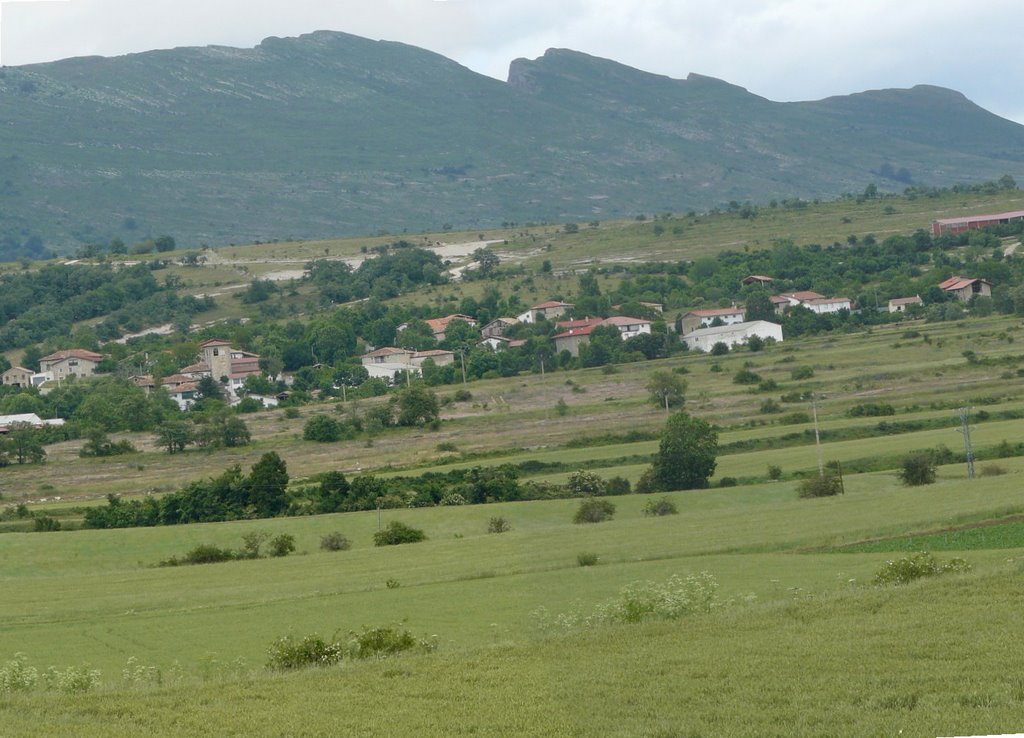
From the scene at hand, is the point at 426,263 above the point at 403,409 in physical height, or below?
above

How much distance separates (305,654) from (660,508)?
78.7 ft

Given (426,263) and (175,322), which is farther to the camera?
(426,263)

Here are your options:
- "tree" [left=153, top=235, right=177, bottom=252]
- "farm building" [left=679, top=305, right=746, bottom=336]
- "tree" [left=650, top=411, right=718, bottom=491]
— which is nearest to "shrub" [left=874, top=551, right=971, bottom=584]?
"tree" [left=650, top=411, right=718, bottom=491]

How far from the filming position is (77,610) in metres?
28.3

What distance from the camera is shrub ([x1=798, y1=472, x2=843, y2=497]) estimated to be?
40969 mm

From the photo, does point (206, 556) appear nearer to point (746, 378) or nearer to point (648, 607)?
point (648, 607)

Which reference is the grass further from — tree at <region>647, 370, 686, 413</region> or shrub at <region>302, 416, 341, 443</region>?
shrub at <region>302, 416, 341, 443</region>

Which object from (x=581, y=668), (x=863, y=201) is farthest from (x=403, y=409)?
(x=863, y=201)

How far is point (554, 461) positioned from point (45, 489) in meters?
21.7

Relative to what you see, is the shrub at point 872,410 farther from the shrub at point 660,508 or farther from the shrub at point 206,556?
the shrub at point 206,556

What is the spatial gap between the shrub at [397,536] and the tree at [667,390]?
25603mm

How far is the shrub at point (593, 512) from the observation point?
41.1 m

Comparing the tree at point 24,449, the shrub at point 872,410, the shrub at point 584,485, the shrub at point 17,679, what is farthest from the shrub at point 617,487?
the tree at point 24,449

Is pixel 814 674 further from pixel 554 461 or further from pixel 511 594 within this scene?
pixel 554 461
